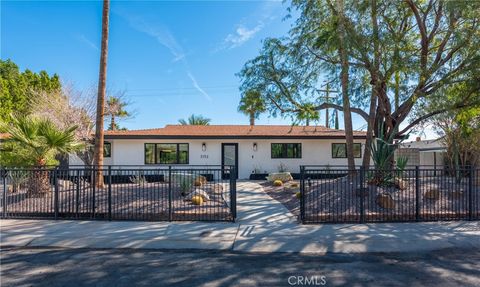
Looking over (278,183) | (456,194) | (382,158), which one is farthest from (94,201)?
(456,194)

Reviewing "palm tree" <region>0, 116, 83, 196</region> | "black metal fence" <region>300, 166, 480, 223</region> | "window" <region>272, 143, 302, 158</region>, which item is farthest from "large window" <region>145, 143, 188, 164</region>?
"black metal fence" <region>300, 166, 480, 223</region>

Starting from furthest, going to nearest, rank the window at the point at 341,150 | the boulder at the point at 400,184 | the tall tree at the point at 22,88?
1. the tall tree at the point at 22,88
2. the window at the point at 341,150
3. the boulder at the point at 400,184

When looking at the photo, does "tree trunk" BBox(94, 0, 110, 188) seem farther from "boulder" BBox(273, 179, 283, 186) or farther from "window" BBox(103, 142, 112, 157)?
"boulder" BBox(273, 179, 283, 186)

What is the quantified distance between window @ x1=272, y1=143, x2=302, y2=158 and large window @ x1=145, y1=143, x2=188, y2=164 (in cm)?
544

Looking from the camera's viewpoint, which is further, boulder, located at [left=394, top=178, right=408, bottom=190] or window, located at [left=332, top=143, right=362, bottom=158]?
window, located at [left=332, top=143, right=362, bottom=158]

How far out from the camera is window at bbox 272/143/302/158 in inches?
741

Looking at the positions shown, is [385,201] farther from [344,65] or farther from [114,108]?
[114,108]

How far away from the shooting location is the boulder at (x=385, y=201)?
820 cm

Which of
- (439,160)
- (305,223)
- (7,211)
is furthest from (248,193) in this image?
(439,160)

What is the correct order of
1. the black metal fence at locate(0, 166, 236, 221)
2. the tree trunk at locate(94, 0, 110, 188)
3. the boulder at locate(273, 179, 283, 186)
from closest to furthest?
the black metal fence at locate(0, 166, 236, 221)
the tree trunk at locate(94, 0, 110, 188)
the boulder at locate(273, 179, 283, 186)

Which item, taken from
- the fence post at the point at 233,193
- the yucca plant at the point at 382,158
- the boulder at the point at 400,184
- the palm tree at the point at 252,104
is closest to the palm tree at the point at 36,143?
the fence post at the point at 233,193

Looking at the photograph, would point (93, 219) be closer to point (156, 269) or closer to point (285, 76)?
point (156, 269)
